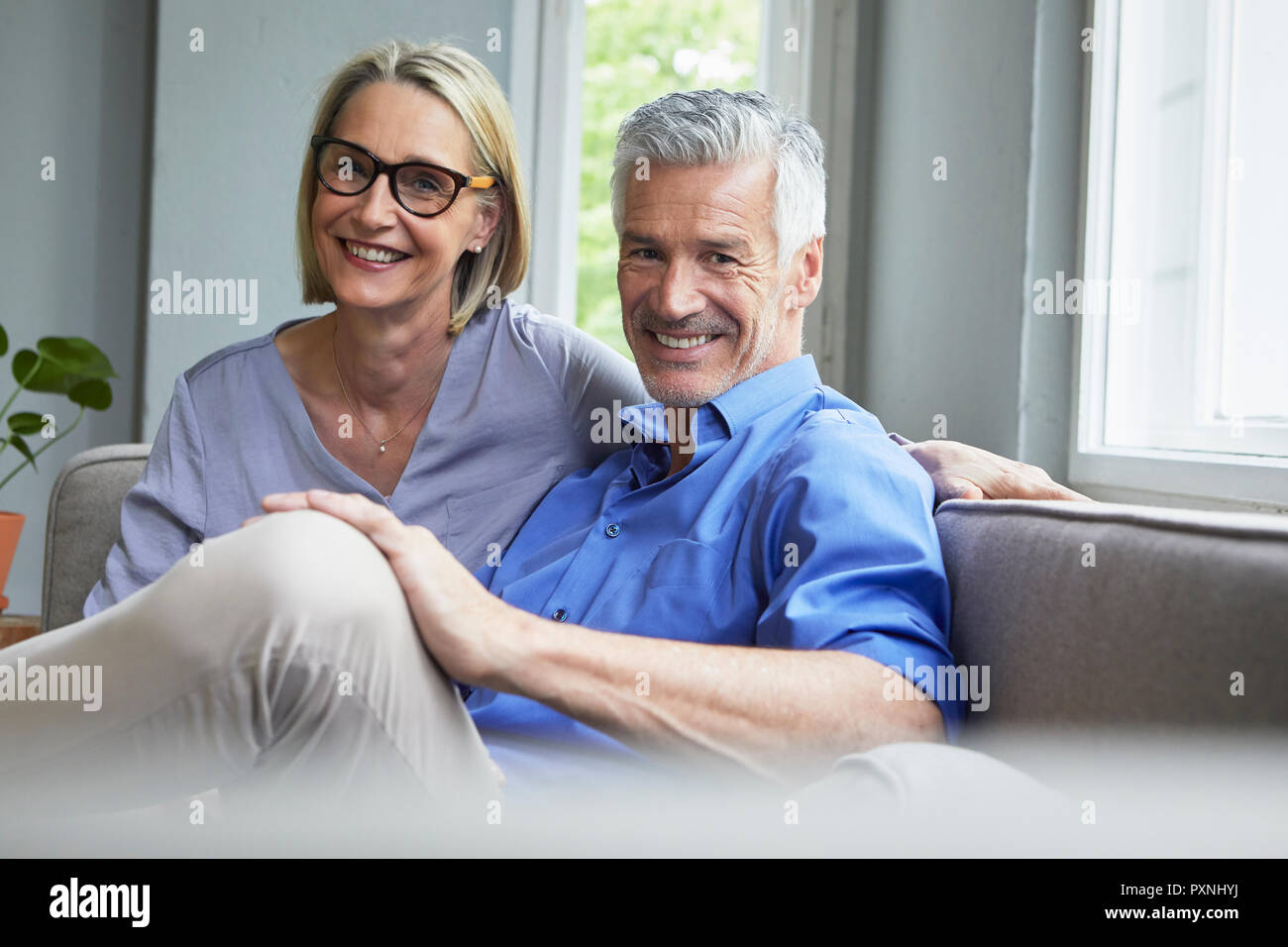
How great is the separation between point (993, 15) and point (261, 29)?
65.4 inches

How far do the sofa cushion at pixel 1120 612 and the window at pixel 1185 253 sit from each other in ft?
1.93

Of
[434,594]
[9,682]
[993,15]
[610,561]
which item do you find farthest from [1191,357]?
[9,682]

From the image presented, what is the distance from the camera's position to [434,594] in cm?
91

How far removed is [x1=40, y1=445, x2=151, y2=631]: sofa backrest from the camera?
5.48ft

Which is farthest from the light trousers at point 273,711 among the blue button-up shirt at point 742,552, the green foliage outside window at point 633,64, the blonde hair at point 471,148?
the green foliage outside window at point 633,64

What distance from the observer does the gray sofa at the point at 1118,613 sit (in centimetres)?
77

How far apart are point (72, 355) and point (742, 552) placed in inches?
69.4

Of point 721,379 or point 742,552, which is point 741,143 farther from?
point 742,552

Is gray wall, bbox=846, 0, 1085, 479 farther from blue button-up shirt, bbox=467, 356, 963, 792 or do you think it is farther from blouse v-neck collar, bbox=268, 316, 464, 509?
blouse v-neck collar, bbox=268, 316, 464, 509

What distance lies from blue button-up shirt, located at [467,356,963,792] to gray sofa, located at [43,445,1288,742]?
43 mm

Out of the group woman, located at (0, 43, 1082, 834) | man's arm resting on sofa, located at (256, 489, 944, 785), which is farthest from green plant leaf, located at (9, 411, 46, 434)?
man's arm resting on sofa, located at (256, 489, 944, 785)
